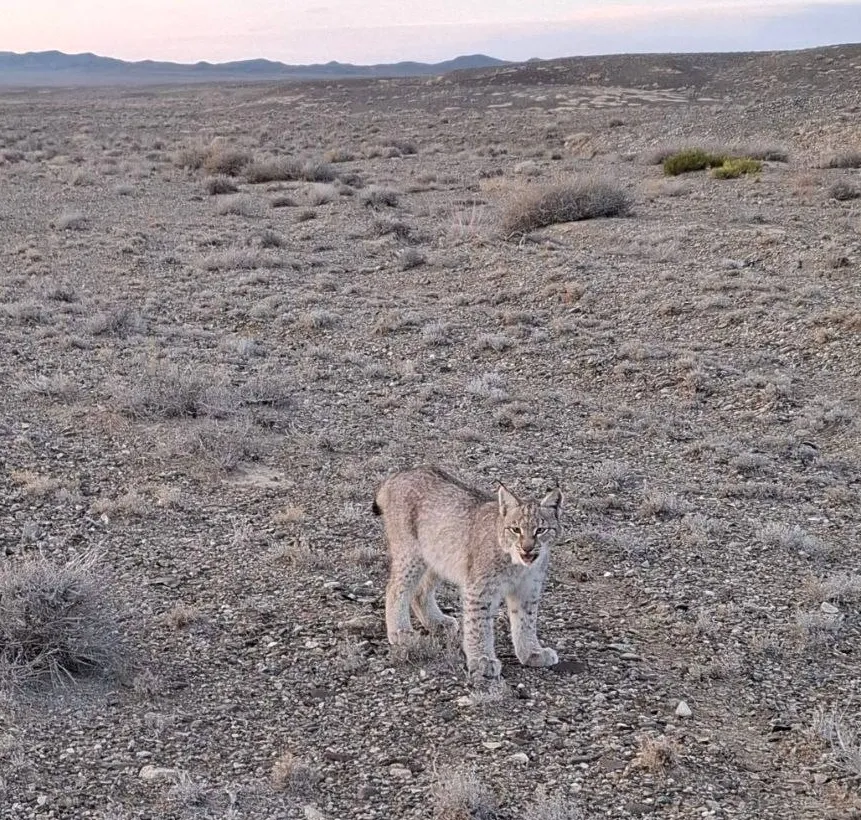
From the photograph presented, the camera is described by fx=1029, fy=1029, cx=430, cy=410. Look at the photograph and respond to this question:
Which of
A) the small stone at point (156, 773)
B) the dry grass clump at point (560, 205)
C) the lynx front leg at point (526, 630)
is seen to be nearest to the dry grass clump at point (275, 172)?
the dry grass clump at point (560, 205)

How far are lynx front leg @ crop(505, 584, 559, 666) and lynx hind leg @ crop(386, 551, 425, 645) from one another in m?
0.64

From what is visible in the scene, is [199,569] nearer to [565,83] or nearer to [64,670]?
[64,670]

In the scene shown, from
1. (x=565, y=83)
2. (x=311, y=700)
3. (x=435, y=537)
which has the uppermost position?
(x=565, y=83)

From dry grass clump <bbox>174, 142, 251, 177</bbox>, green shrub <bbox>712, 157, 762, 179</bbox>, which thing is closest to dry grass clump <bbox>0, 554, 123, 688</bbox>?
green shrub <bbox>712, 157, 762, 179</bbox>

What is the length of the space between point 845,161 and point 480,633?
74.9 feet

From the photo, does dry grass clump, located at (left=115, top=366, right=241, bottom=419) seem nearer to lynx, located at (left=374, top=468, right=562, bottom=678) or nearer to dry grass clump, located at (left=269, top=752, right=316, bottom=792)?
lynx, located at (left=374, top=468, right=562, bottom=678)

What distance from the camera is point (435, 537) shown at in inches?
248

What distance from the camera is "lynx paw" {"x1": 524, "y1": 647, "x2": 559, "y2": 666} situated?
622cm

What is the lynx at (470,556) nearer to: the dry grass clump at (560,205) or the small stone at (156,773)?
the small stone at (156,773)

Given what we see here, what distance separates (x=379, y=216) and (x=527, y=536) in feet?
55.5

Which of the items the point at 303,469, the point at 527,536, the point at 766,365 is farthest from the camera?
the point at 766,365

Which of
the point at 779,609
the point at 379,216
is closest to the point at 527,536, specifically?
the point at 779,609

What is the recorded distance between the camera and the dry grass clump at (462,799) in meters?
4.91

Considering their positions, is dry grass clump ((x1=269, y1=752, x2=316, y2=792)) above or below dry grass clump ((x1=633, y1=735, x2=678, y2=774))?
below
